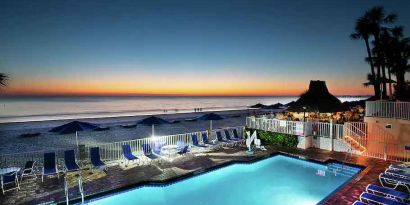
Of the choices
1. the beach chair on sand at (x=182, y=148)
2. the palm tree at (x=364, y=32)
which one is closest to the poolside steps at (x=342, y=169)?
the beach chair on sand at (x=182, y=148)

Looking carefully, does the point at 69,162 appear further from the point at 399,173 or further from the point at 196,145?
the point at 399,173

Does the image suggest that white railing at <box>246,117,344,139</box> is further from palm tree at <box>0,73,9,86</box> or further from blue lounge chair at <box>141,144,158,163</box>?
palm tree at <box>0,73,9,86</box>

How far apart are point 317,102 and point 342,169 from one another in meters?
3.99

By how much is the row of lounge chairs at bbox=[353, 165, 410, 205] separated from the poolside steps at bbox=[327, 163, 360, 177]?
1749 millimetres

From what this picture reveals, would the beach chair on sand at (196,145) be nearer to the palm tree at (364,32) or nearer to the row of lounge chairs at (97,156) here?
the row of lounge chairs at (97,156)

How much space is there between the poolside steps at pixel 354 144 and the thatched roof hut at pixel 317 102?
1.63m

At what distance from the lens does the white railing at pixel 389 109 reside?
1040cm

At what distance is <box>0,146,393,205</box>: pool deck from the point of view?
6.93 meters

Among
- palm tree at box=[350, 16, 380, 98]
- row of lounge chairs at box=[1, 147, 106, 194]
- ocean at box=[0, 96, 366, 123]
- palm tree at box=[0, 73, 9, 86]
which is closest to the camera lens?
row of lounge chairs at box=[1, 147, 106, 194]

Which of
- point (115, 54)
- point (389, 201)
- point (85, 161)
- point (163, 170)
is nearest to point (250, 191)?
point (163, 170)

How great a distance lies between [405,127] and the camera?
10.5m

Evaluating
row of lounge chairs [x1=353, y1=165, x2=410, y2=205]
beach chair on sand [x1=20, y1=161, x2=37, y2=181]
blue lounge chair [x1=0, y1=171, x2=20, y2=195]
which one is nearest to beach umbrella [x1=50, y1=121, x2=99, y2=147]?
beach chair on sand [x1=20, y1=161, x2=37, y2=181]

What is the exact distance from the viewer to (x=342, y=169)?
10.1m

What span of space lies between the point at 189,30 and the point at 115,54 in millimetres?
11791
